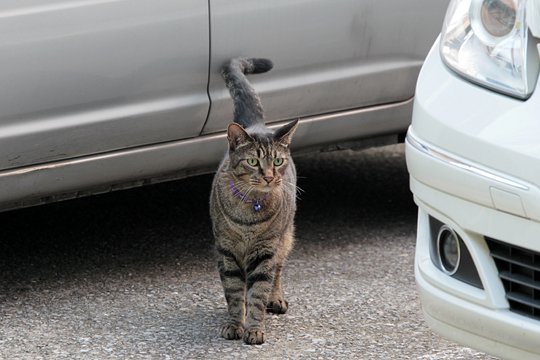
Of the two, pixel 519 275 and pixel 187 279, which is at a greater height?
pixel 519 275

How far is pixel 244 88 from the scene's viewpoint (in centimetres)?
438

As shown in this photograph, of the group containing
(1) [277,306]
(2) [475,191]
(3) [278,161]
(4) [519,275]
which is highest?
(2) [475,191]

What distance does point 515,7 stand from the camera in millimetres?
3125

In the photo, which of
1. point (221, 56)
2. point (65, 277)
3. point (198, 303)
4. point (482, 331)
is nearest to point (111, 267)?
point (65, 277)

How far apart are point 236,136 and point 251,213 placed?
31 cm

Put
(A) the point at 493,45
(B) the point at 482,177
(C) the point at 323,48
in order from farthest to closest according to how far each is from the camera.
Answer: (C) the point at 323,48, (A) the point at 493,45, (B) the point at 482,177

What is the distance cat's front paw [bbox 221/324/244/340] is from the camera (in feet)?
13.7

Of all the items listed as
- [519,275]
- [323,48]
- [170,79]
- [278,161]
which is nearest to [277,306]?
[278,161]

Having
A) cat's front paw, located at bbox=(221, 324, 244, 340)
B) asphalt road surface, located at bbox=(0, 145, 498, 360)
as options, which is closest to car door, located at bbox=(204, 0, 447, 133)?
asphalt road surface, located at bbox=(0, 145, 498, 360)

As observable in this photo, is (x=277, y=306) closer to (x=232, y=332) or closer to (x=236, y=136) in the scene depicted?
(x=232, y=332)

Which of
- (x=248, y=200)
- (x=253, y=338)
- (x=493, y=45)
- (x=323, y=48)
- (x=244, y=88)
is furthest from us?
(x=323, y=48)

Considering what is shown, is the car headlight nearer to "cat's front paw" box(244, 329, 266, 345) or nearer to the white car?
the white car

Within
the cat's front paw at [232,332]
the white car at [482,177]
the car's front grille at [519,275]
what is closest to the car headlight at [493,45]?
the white car at [482,177]

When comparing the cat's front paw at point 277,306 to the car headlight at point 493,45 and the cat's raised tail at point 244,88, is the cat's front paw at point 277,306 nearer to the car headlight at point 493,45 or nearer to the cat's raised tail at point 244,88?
the cat's raised tail at point 244,88
